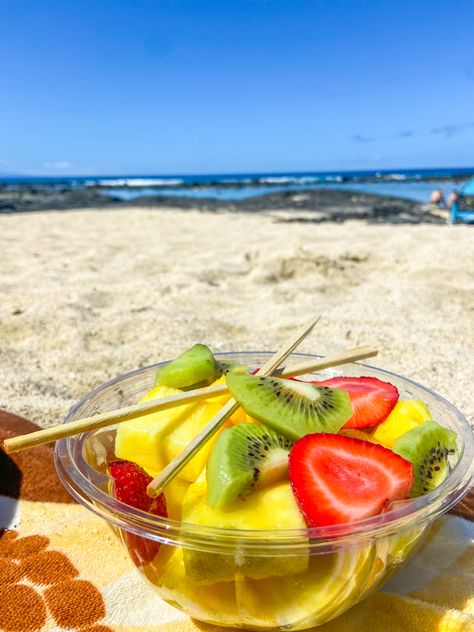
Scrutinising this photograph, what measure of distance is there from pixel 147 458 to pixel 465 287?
2.95 m

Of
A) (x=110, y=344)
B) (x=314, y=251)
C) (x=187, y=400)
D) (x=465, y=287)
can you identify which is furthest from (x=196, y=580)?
(x=314, y=251)

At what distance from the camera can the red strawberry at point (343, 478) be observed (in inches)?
31.7

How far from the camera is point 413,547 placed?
960 mm

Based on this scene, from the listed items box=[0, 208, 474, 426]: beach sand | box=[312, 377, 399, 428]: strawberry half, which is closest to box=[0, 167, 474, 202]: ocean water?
box=[0, 208, 474, 426]: beach sand

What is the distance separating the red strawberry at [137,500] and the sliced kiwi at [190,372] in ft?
0.62

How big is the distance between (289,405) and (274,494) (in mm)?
178

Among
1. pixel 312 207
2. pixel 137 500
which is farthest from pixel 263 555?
pixel 312 207

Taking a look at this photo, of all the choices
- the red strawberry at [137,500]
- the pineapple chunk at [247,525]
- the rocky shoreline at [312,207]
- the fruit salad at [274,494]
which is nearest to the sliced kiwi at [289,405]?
the fruit salad at [274,494]

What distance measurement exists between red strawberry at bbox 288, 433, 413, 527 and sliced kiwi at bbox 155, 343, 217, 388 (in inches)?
12.3

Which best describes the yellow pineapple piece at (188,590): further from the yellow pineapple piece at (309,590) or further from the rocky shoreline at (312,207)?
the rocky shoreline at (312,207)

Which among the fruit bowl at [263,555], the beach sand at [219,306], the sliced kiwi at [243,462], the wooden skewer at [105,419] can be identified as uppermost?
the wooden skewer at [105,419]

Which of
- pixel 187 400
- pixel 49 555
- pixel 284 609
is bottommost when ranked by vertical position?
pixel 49 555

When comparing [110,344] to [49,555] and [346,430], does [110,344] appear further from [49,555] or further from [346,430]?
[346,430]

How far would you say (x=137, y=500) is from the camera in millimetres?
934
